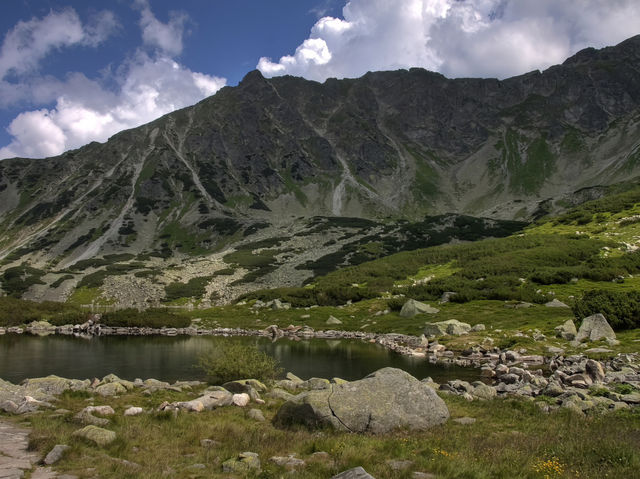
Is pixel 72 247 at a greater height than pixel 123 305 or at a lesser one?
greater

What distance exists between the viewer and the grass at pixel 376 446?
27.6 feet

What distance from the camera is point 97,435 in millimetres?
10648

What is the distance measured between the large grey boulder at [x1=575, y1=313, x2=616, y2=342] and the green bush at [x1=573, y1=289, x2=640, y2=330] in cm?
188

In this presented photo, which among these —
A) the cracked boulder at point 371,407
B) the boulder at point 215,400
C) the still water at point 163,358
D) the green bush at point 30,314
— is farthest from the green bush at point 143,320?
the cracked boulder at point 371,407

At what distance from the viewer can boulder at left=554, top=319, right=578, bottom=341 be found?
31.1 meters

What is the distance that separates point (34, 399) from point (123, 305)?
2743 inches

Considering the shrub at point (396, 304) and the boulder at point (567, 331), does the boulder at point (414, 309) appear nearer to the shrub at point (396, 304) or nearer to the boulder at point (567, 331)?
the shrub at point (396, 304)

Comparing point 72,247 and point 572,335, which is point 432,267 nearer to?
point 572,335

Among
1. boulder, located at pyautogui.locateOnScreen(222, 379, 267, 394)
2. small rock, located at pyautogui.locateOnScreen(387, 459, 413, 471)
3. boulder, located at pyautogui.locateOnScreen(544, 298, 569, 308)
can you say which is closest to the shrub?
boulder, located at pyautogui.locateOnScreen(544, 298, 569, 308)

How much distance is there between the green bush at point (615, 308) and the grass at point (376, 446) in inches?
879

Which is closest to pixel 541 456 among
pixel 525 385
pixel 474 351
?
pixel 525 385

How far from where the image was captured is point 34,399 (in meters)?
15.6

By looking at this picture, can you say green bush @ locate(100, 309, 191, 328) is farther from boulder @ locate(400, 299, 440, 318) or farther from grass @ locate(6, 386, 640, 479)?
grass @ locate(6, 386, 640, 479)

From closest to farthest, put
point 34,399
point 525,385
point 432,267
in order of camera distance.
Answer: point 34,399 < point 525,385 < point 432,267
